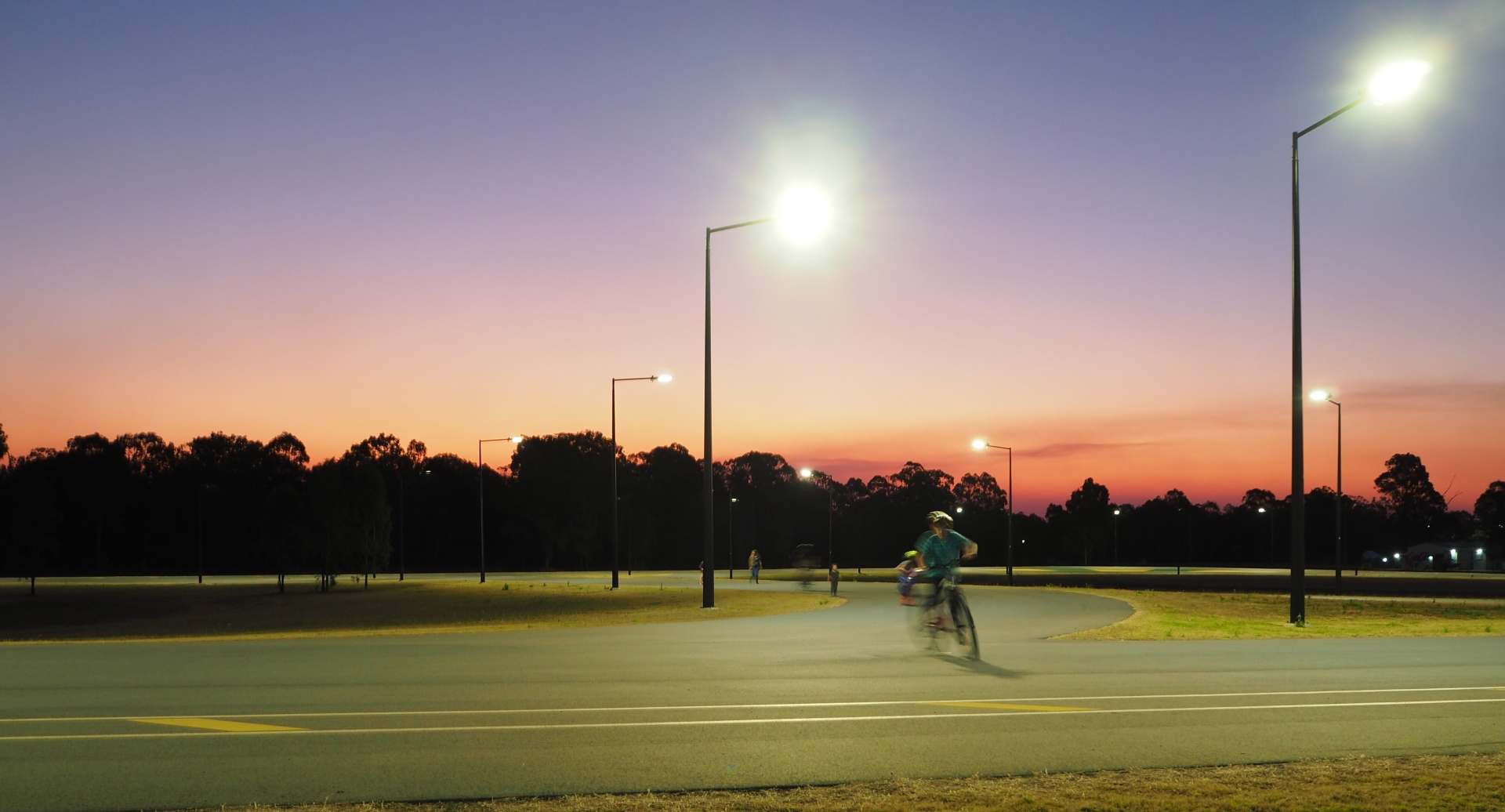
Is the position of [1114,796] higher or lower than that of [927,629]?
higher

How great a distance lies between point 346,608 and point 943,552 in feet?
119

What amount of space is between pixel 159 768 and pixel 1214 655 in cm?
1197

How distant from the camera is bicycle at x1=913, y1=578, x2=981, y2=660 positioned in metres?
14.6

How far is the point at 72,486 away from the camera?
118062 mm

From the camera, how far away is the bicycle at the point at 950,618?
14.6m

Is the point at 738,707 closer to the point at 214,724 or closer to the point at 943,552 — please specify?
the point at 214,724

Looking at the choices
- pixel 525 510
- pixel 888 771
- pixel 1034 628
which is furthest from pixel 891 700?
pixel 525 510

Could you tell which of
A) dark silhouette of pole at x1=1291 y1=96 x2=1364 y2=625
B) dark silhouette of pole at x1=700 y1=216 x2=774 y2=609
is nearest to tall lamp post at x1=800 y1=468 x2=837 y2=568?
dark silhouette of pole at x1=700 y1=216 x2=774 y2=609

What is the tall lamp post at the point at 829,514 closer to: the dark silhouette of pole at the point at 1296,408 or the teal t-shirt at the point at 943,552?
the dark silhouette of pole at the point at 1296,408

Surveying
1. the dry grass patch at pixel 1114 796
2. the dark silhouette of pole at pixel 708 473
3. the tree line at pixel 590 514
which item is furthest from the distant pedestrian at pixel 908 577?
the tree line at pixel 590 514

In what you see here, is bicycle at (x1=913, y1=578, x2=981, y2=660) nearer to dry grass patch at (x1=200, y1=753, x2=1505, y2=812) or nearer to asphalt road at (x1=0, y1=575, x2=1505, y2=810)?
asphalt road at (x1=0, y1=575, x2=1505, y2=810)

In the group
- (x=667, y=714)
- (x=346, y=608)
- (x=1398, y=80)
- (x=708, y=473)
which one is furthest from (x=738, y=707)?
(x=346, y=608)

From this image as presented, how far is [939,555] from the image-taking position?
14969mm

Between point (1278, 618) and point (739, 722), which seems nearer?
point (739, 722)
